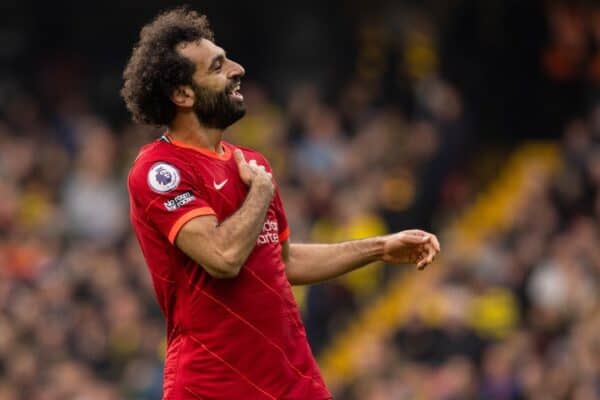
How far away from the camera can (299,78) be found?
16.8m

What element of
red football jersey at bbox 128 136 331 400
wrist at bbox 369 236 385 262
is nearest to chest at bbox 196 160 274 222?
red football jersey at bbox 128 136 331 400

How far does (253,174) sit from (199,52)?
1.61ft

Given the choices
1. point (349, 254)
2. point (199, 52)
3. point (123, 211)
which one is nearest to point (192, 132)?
point (199, 52)

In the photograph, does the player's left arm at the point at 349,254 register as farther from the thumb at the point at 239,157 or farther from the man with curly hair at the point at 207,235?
the thumb at the point at 239,157

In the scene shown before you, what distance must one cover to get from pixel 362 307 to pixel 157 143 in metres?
8.18

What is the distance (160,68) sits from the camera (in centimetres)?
594

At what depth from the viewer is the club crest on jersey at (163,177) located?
18.9 ft

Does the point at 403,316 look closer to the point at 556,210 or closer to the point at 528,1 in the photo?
the point at 556,210

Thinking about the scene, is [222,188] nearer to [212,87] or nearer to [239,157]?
[239,157]

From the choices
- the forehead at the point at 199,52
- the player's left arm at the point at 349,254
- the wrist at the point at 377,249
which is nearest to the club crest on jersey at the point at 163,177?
the forehead at the point at 199,52

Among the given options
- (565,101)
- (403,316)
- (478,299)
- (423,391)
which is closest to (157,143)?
(423,391)

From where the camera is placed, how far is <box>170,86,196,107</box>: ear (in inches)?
234

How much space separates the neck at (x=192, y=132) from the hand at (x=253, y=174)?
13cm

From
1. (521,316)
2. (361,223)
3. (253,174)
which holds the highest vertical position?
(253,174)
